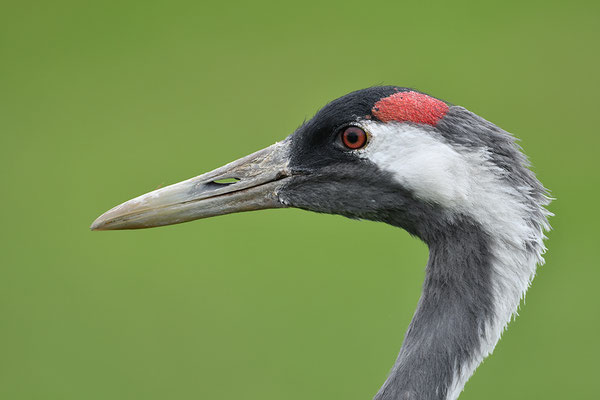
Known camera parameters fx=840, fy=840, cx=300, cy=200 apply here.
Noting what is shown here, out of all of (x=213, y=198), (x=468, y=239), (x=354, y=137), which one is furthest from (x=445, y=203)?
(x=213, y=198)

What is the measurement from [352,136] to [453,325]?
95 cm

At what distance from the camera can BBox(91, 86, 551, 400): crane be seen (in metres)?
3.62

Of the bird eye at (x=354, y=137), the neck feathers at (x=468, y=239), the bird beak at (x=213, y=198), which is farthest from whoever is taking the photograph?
the bird beak at (x=213, y=198)

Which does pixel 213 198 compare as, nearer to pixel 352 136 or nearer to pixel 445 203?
pixel 352 136

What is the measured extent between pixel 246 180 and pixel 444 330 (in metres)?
1.16

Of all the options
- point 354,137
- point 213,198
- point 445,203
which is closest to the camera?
point 445,203

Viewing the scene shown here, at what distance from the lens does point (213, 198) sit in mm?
4020

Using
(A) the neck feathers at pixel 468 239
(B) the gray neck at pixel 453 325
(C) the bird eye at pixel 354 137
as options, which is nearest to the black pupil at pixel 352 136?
(C) the bird eye at pixel 354 137

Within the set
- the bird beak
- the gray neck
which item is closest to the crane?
the gray neck

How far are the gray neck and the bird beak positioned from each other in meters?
0.85

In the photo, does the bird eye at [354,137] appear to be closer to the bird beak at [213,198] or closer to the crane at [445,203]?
the crane at [445,203]

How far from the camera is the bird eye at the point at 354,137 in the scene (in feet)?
12.3

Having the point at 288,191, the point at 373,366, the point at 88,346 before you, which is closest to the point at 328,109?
the point at 288,191

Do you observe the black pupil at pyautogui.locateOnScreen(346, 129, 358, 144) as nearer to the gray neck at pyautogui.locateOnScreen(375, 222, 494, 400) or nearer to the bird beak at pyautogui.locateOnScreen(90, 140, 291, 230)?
the bird beak at pyautogui.locateOnScreen(90, 140, 291, 230)
